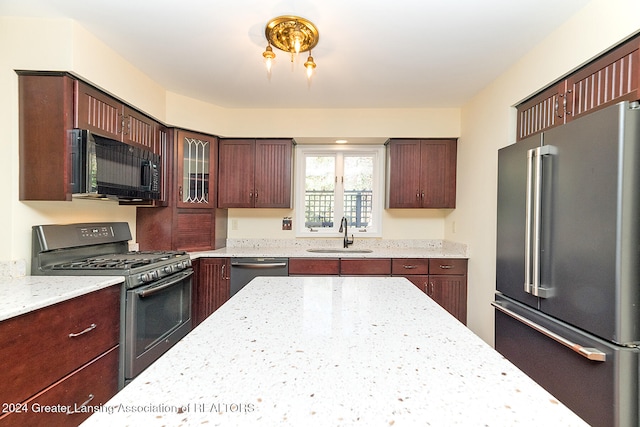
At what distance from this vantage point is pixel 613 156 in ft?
3.96

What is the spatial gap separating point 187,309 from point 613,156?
9.45 feet

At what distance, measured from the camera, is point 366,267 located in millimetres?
2939

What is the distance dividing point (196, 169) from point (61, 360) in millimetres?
1991

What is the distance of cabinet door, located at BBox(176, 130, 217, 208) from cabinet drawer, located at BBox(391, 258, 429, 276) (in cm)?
200

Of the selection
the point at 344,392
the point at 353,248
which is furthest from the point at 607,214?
the point at 353,248

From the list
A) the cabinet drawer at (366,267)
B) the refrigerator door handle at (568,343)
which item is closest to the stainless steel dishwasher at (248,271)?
the cabinet drawer at (366,267)

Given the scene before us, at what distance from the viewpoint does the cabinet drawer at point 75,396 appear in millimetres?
1290

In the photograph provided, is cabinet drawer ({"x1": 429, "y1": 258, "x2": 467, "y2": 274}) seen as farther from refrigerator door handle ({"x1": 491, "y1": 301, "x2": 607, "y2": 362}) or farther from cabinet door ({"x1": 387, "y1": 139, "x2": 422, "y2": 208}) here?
refrigerator door handle ({"x1": 491, "y1": 301, "x2": 607, "y2": 362})

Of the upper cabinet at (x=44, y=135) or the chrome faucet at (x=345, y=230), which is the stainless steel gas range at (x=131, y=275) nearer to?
the upper cabinet at (x=44, y=135)

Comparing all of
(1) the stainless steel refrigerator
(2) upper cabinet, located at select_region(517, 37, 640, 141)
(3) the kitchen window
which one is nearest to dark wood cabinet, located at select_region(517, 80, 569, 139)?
(2) upper cabinet, located at select_region(517, 37, 640, 141)

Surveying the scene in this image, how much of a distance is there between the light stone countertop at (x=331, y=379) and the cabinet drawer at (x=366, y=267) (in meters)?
1.81

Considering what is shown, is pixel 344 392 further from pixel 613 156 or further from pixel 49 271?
pixel 49 271

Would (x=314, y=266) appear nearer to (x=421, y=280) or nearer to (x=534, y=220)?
(x=421, y=280)

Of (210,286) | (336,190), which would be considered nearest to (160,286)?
(210,286)
